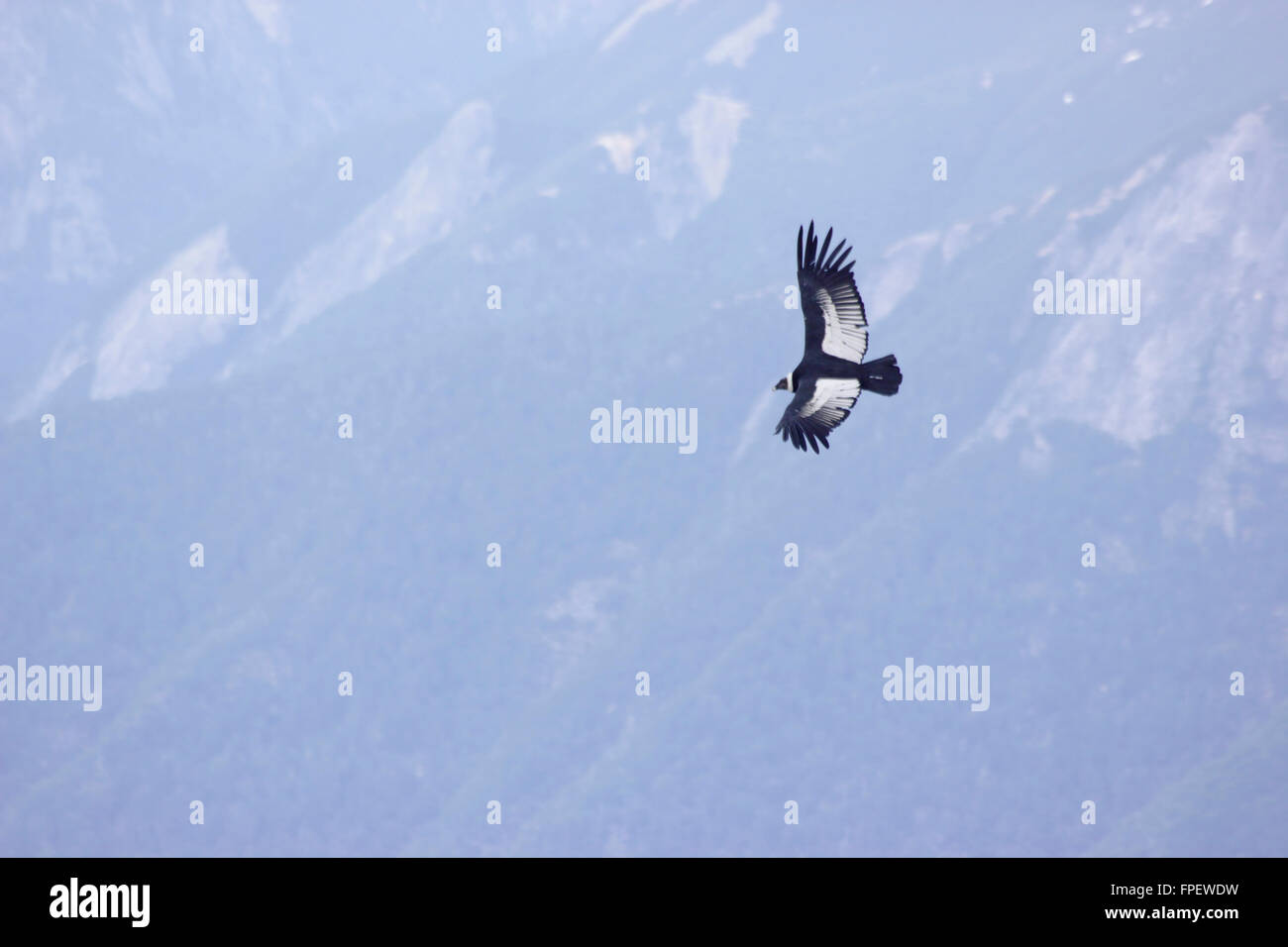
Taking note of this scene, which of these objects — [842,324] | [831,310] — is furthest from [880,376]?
[831,310]

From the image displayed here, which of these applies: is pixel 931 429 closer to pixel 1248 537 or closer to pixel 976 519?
pixel 976 519

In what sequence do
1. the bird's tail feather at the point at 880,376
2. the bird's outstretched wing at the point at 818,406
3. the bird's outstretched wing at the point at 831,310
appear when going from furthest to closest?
1. the bird's outstretched wing at the point at 831,310
2. the bird's outstretched wing at the point at 818,406
3. the bird's tail feather at the point at 880,376

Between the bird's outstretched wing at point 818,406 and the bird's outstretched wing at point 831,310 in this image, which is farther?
the bird's outstretched wing at point 831,310

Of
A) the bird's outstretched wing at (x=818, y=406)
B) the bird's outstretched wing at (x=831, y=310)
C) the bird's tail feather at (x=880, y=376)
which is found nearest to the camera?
the bird's tail feather at (x=880, y=376)

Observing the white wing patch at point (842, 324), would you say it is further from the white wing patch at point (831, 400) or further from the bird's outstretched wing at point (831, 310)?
the white wing patch at point (831, 400)

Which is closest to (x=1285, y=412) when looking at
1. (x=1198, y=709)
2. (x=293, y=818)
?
(x=1198, y=709)

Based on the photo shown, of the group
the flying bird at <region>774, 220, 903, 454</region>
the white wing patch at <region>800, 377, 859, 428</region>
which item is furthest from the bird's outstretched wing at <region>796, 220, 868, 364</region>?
the white wing patch at <region>800, 377, 859, 428</region>

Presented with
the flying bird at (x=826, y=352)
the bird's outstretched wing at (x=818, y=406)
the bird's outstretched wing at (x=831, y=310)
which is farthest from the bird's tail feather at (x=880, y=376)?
the bird's outstretched wing at (x=831, y=310)

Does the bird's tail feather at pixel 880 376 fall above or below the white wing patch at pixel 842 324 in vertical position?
below
